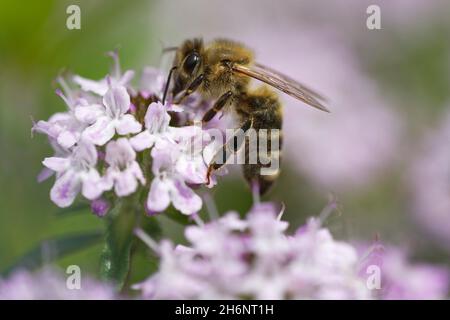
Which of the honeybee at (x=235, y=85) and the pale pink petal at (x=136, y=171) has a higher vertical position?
the honeybee at (x=235, y=85)

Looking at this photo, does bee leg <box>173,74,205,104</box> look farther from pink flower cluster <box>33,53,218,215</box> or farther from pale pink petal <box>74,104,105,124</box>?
pale pink petal <box>74,104,105,124</box>

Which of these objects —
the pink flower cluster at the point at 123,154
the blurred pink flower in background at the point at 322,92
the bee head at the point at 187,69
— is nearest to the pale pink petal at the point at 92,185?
the pink flower cluster at the point at 123,154

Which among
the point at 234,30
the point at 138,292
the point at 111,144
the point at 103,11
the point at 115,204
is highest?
the point at 234,30

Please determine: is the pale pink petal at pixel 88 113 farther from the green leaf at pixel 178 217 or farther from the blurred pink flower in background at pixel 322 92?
the blurred pink flower in background at pixel 322 92

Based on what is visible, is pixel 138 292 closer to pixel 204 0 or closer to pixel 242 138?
pixel 242 138

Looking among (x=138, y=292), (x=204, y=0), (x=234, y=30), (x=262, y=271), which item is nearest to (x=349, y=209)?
(x=138, y=292)

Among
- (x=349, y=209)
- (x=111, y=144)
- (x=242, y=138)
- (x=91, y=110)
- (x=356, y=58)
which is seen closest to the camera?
(x=111, y=144)
